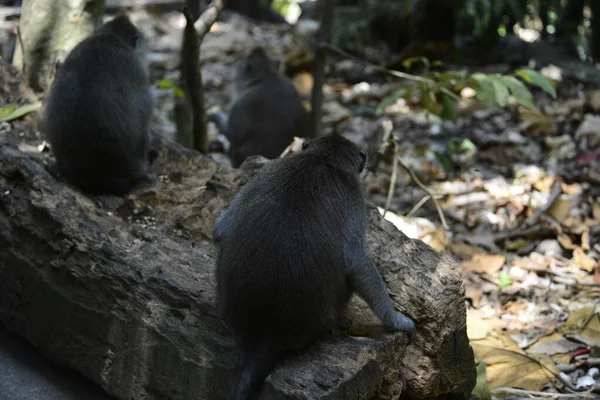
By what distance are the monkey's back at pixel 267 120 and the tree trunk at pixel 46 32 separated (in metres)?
2.01

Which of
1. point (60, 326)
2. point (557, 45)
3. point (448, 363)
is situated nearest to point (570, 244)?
point (448, 363)

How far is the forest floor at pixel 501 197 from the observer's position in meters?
4.47

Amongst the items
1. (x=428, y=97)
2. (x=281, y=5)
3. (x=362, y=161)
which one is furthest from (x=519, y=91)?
(x=281, y=5)

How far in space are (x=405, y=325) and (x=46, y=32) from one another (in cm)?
344

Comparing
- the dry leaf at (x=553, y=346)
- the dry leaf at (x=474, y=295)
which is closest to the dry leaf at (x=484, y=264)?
the dry leaf at (x=474, y=295)

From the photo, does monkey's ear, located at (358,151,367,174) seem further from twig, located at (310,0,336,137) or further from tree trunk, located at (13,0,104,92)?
twig, located at (310,0,336,137)

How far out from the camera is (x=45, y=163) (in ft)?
14.5

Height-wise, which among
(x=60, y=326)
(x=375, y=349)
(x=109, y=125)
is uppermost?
(x=109, y=125)

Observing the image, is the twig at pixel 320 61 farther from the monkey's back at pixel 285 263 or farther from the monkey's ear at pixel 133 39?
the monkey's back at pixel 285 263

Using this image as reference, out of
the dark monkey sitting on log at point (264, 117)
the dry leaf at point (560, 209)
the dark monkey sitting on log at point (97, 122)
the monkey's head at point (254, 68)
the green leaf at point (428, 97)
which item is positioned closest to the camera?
the dark monkey sitting on log at point (97, 122)

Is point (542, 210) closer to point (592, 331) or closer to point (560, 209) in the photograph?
point (560, 209)

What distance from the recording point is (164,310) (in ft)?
10.9

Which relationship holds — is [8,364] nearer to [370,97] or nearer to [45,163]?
[45,163]

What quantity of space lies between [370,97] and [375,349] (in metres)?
6.02
